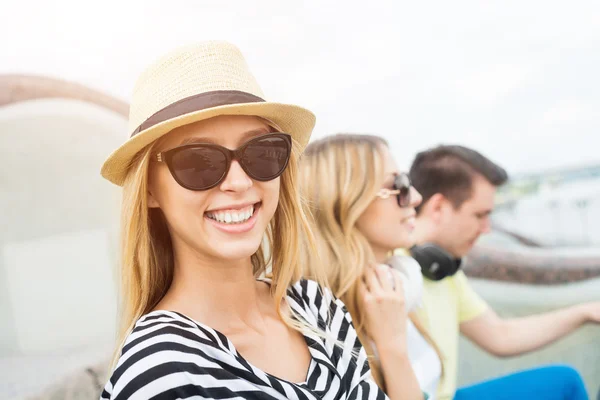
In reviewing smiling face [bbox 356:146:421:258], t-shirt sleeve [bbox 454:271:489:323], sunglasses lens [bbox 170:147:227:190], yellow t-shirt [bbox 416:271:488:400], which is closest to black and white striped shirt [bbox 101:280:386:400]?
sunglasses lens [bbox 170:147:227:190]

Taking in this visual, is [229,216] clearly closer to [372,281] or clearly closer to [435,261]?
[372,281]

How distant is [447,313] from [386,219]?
0.55 metres

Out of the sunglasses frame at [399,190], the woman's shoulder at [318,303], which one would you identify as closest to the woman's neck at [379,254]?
the sunglasses frame at [399,190]

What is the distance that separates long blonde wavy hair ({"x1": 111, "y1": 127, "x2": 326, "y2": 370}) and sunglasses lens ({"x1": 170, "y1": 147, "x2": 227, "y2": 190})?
0.20 feet

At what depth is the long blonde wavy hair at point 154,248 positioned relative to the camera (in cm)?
90

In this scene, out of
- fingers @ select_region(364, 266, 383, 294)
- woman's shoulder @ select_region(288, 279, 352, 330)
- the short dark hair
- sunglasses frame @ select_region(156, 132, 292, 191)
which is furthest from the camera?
the short dark hair

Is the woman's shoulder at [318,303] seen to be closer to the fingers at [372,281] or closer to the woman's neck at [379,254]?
the fingers at [372,281]

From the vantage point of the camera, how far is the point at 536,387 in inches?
67.7

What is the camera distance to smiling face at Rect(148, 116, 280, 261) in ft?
2.86

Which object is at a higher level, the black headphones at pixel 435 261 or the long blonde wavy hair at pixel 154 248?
the long blonde wavy hair at pixel 154 248

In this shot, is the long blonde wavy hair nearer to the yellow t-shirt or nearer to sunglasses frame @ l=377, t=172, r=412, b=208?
sunglasses frame @ l=377, t=172, r=412, b=208

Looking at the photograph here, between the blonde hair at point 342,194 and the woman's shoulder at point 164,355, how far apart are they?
0.66 m

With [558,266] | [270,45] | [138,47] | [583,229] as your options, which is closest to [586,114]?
[583,229]

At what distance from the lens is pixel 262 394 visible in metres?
0.81
